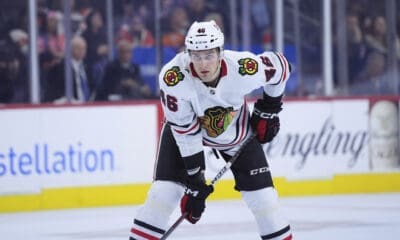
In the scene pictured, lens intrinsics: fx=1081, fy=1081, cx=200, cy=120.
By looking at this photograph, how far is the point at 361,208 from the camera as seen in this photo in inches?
303

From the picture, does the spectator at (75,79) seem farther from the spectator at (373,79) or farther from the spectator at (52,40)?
the spectator at (373,79)

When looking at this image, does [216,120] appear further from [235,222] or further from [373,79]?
[373,79]

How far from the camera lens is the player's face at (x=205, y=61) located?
169 inches

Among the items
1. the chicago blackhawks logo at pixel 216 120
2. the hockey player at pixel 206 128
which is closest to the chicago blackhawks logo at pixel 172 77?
the hockey player at pixel 206 128

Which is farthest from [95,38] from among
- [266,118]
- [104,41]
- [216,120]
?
[216,120]

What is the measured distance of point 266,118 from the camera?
475 cm

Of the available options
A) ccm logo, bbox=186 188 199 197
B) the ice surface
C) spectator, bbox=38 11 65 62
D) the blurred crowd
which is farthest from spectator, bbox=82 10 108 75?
ccm logo, bbox=186 188 199 197

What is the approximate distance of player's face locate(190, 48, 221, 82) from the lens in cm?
430

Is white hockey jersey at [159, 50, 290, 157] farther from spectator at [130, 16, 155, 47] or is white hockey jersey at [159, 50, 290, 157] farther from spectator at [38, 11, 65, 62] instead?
spectator at [130, 16, 155, 47]

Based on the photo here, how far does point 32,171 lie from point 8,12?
1.25 metres

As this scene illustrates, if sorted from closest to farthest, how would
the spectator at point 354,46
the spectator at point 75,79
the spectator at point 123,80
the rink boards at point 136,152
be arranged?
the rink boards at point 136,152
the spectator at point 75,79
the spectator at point 123,80
the spectator at point 354,46

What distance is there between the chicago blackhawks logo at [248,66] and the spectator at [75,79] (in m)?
4.09

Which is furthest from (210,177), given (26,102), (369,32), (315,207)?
(369,32)

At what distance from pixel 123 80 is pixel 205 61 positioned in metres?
4.55
